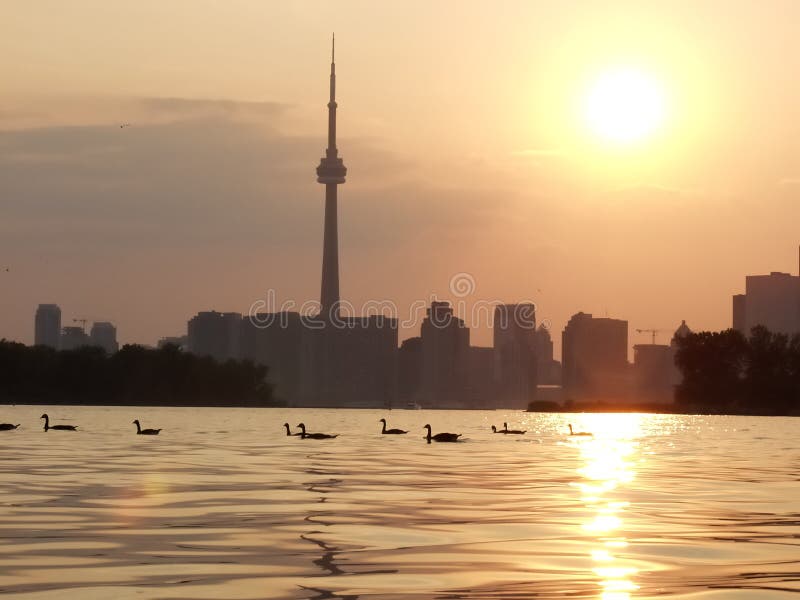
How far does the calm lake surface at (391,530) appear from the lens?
20828 millimetres

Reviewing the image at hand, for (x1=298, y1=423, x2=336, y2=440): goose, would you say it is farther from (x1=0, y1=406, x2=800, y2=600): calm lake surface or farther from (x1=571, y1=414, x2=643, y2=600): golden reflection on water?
(x1=0, y1=406, x2=800, y2=600): calm lake surface

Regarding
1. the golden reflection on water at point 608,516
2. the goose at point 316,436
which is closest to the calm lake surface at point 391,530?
the golden reflection on water at point 608,516

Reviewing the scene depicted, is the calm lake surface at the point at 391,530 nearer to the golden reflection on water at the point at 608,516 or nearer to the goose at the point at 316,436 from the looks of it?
the golden reflection on water at the point at 608,516

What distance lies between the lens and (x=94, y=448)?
6569 cm

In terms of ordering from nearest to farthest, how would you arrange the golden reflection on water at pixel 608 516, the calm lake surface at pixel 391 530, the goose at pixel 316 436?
the calm lake surface at pixel 391 530 → the golden reflection on water at pixel 608 516 → the goose at pixel 316 436

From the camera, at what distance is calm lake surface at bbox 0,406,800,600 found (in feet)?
68.3

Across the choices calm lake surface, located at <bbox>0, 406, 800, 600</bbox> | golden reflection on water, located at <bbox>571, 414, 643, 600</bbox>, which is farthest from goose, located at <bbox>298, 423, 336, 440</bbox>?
calm lake surface, located at <bbox>0, 406, 800, 600</bbox>

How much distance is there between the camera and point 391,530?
28141 mm

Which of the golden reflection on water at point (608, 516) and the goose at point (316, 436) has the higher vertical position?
the goose at point (316, 436)

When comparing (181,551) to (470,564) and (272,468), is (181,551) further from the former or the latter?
(272,468)

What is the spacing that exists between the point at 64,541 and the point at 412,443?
56.0 metres

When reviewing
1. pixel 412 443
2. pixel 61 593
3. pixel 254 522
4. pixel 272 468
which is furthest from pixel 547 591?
pixel 412 443

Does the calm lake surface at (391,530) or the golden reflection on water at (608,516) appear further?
the golden reflection on water at (608,516)

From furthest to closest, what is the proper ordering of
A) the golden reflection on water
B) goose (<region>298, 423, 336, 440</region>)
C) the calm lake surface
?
goose (<region>298, 423, 336, 440</region>), the golden reflection on water, the calm lake surface
